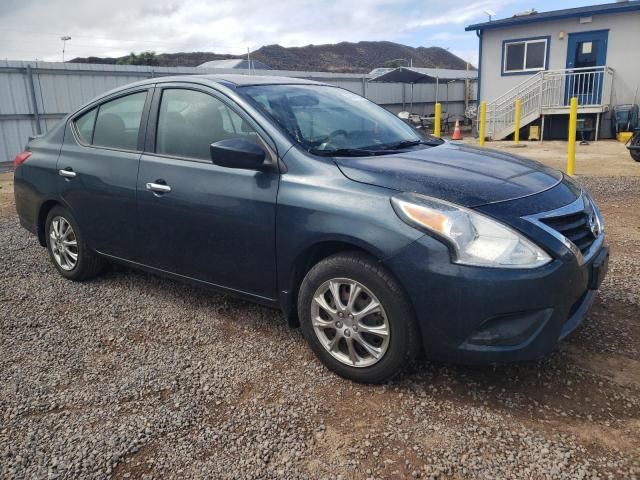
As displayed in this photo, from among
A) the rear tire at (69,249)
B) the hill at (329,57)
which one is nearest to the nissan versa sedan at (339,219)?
the rear tire at (69,249)

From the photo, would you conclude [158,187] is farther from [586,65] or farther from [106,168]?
[586,65]

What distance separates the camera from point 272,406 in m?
2.84

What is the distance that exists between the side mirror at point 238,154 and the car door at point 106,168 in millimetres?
1007

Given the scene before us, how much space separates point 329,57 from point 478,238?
105289 millimetres

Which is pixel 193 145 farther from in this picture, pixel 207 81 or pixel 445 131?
pixel 445 131

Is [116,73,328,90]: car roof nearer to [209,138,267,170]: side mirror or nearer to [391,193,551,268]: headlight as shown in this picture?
[209,138,267,170]: side mirror

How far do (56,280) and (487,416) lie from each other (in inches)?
149

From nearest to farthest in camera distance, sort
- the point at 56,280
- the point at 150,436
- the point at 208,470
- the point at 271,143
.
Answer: the point at 208,470
the point at 150,436
the point at 271,143
the point at 56,280

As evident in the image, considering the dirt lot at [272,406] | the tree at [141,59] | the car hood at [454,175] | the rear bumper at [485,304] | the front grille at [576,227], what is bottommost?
the dirt lot at [272,406]

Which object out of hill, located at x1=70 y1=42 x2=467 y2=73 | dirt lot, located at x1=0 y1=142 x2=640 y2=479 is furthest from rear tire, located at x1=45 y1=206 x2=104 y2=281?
hill, located at x1=70 y1=42 x2=467 y2=73

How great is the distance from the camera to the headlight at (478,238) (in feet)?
8.43

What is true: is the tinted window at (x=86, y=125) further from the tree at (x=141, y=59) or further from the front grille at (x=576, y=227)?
the tree at (x=141, y=59)

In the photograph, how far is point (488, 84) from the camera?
20.2m

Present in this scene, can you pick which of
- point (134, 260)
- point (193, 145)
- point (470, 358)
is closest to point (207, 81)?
point (193, 145)
